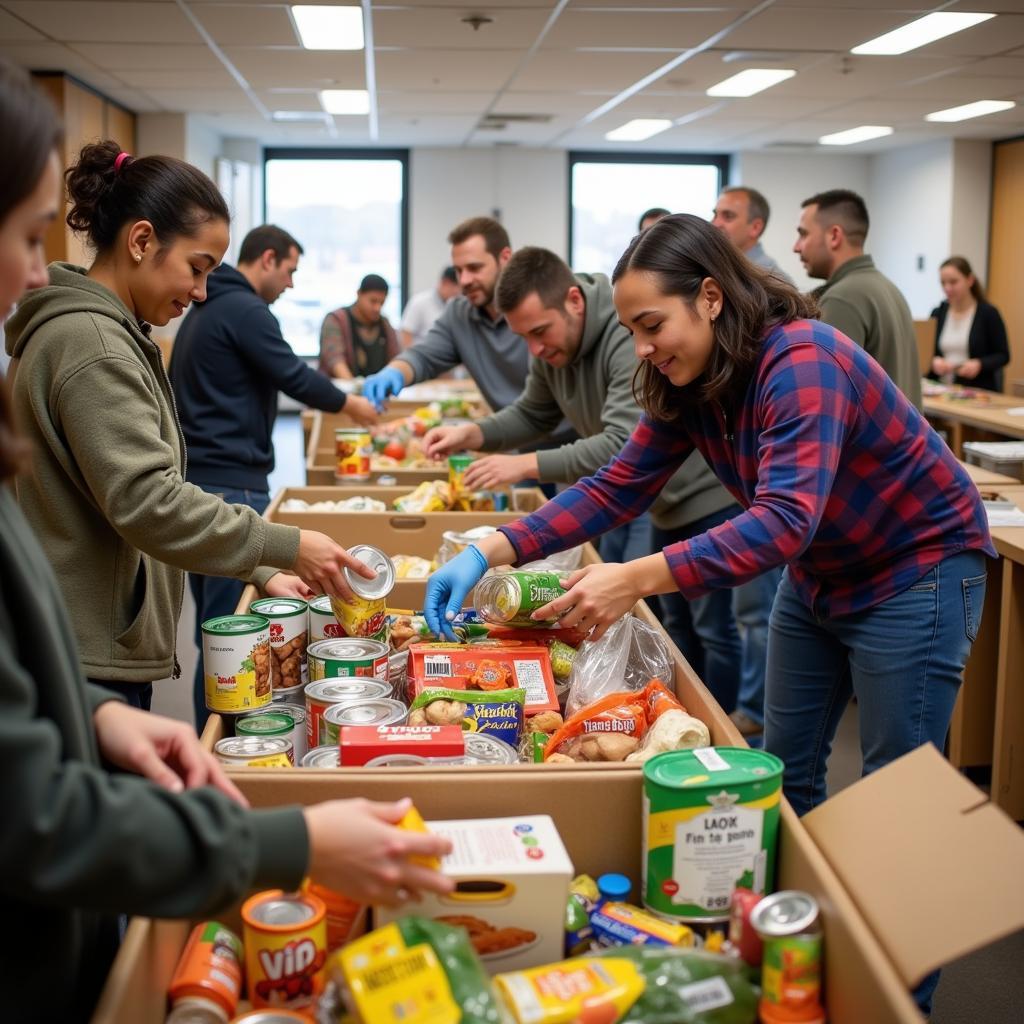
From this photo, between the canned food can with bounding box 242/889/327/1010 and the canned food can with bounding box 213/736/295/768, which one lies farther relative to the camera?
the canned food can with bounding box 213/736/295/768

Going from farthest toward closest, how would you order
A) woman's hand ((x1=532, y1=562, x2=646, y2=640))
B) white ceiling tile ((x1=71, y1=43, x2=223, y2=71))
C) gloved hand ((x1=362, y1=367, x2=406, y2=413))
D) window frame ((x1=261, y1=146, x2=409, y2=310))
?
window frame ((x1=261, y1=146, x2=409, y2=310)) < white ceiling tile ((x1=71, y1=43, x2=223, y2=71)) < gloved hand ((x1=362, y1=367, x2=406, y2=413)) < woman's hand ((x1=532, y1=562, x2=646, y2=640))

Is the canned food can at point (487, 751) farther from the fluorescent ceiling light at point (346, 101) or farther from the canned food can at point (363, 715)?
the fluorescent ceiling light at point (346, 101)

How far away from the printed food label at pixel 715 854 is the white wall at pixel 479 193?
428 inches

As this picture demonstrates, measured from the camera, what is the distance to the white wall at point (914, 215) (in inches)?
421

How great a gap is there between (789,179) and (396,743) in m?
11.4

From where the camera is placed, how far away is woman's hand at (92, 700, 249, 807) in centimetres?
106

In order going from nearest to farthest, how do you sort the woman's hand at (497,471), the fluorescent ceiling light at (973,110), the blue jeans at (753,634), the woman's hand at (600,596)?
the woman's hand at (600,596)
the woman's hand at (497,471)
the blue jeans at (753,634)
the fluorescent ceiling light at (973,110)

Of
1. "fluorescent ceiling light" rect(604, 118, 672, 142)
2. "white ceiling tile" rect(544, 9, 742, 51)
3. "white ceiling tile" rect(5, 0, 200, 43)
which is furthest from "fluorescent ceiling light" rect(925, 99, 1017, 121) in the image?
"white ceiling tile" rect(5, 0, 200, 43)

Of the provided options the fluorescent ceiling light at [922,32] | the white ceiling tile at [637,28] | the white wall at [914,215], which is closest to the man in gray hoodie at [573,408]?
the white ceiling tile at [637,28]

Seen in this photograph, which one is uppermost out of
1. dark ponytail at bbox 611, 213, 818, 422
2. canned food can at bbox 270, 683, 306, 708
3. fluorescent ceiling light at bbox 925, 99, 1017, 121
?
fluorescent ceiling light at bbox 925, 99, 1017, 121

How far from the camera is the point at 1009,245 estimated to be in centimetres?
1043

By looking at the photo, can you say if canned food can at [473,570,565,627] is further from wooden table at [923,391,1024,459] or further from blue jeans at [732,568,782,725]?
wooden table at [923,391,1024,459]

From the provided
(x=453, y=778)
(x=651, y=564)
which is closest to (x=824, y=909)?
(x=453, y=778)

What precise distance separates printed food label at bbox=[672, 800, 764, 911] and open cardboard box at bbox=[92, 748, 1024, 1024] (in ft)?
0.18
